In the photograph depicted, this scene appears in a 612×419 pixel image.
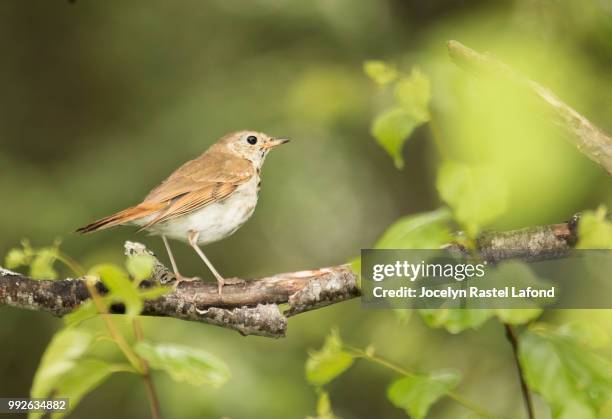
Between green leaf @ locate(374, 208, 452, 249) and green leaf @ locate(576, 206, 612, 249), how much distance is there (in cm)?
26

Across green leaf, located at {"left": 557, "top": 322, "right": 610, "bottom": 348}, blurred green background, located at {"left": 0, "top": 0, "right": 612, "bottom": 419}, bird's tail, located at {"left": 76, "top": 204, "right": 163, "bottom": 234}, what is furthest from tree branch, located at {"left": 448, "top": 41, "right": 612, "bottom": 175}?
bird's tail, located at {"left": 76, "top": 204, "right": 163, "bottom": 234}

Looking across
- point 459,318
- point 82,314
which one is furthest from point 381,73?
point 82,314

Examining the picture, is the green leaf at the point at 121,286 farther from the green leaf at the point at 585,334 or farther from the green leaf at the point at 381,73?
the green leaf at the point at 585,334

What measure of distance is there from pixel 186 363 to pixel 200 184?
2543 mm

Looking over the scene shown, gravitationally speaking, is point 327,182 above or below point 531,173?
above

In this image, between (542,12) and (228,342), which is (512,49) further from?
(228,342)

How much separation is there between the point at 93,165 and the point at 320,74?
1.79m

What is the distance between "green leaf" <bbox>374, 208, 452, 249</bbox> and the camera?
1.66 metres

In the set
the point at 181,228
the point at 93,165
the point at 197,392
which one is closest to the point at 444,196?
the point at 181,228

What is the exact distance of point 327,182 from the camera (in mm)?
8477

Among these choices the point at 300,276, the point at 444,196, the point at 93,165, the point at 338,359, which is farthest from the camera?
the point at 93,165

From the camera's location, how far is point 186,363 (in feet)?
5.51

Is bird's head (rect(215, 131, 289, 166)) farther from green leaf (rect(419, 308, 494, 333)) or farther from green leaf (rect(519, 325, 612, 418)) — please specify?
green leaf (rect(519, 325, 612, 418))

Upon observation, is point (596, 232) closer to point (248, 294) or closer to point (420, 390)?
point (420, 390)
